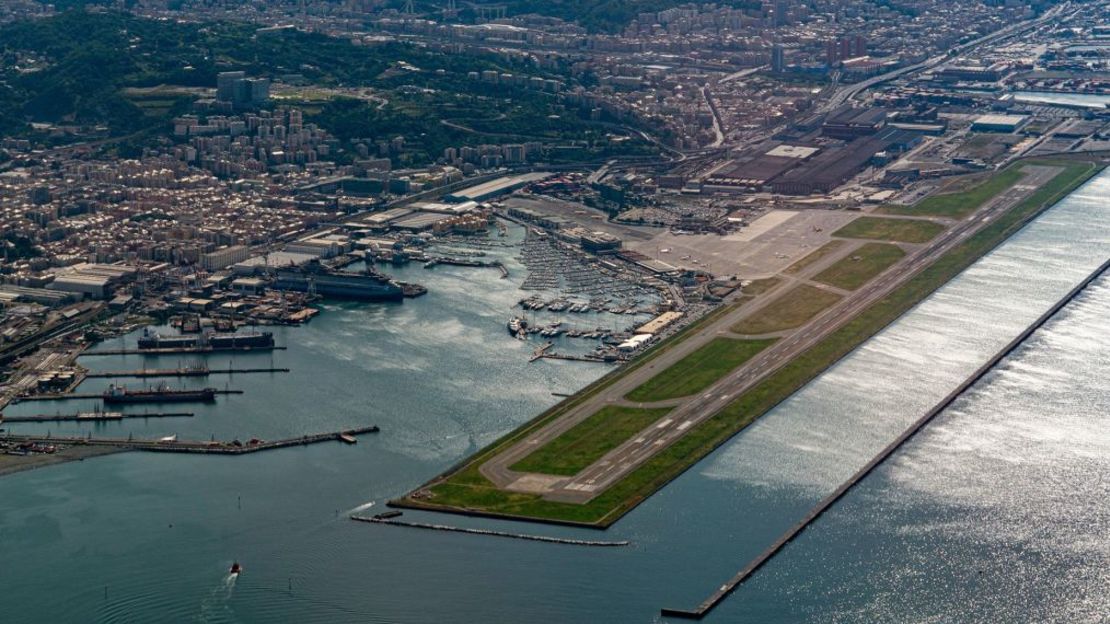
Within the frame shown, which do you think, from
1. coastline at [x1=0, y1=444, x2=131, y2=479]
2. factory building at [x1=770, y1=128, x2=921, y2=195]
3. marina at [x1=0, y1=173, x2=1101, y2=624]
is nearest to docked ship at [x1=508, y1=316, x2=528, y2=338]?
marina at [x1=0, y1=173, x2=1101, y2=624]

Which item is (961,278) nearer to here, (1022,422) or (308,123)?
(1022,422)

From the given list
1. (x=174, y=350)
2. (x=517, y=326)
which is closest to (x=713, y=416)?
(x=517, y=326)

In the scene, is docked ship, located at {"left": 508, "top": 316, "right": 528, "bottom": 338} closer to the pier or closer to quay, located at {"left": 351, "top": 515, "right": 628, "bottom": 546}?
the pier

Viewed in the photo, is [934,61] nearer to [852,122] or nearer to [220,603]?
[852,122]

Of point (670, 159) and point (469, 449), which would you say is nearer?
point (469, 449)

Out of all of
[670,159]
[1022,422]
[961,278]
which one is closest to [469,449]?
[1022,422]

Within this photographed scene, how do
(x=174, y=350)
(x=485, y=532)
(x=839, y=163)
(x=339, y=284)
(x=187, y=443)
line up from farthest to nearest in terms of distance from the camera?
1. (x=839, y=163)
2. (x=339, y=284)
3. (x=174, y=350)
4. (x=187, y=443)
5. (x=485, y=532)
